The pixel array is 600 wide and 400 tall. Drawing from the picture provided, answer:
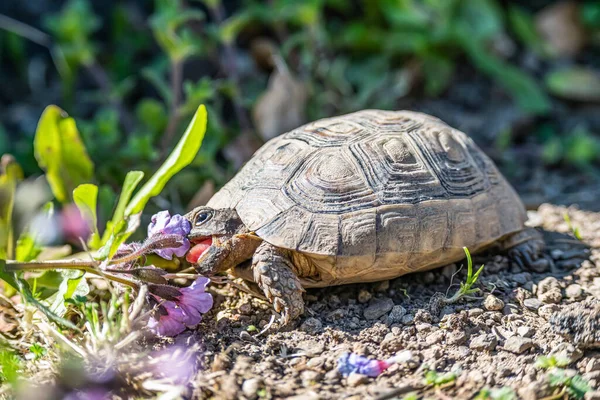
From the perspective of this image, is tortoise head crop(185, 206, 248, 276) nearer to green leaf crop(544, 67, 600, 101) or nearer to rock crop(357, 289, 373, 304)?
rock crop(357, 289, 373, 304)

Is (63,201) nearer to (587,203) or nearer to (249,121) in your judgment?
(249,121)

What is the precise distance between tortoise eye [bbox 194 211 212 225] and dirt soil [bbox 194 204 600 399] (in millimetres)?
380

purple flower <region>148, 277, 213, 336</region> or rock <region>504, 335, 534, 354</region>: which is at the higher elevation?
purple flower <region>148, 277, 213, 336</region>

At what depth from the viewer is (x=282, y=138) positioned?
3.45m

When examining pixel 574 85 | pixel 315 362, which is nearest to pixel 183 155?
pixel 315 362

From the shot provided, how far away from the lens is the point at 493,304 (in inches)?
117

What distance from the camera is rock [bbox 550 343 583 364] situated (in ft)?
8.71

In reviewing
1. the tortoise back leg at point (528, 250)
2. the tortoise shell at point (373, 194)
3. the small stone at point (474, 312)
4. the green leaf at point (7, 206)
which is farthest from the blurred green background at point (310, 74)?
the small stone at point (474, 312)

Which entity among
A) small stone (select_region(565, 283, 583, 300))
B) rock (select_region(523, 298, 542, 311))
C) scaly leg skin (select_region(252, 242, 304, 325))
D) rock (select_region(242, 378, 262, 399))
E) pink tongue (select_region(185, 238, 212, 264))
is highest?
pink tongue (select_region(185, 238, 212, 264))

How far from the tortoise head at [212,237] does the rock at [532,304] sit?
Answer: 1.41 m

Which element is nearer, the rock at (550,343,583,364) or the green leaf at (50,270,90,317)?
the rock at (550,343,583,364)

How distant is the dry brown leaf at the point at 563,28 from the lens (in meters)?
6.38

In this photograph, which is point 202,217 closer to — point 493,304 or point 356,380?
point 356,380

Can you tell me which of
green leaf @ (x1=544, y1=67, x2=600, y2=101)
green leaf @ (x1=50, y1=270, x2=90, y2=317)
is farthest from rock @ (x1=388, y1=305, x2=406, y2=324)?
green leaf @ (x1=544, y1=67, x2=600, y2=101)
